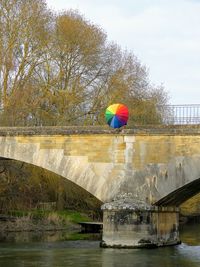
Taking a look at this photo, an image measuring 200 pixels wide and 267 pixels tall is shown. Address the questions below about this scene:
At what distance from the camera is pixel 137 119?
110 ft

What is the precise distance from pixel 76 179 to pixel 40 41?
46.3 ft

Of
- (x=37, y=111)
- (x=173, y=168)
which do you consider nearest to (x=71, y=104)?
(x=37, y=111)

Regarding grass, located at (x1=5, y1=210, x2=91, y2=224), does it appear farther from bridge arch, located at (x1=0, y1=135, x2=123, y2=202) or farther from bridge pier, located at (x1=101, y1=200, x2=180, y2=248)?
bridge pier, located at (x1=101, y1=200, x2=180, y2=248)

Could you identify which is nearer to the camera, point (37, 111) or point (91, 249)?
point (91, 249)

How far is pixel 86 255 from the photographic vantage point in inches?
853

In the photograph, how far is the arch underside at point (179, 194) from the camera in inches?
934

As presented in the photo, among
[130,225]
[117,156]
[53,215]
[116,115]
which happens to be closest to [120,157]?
[117,156]

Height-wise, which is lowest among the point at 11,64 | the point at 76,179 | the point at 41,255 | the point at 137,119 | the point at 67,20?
the point at 41,255

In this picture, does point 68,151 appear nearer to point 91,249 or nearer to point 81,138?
point 81,138

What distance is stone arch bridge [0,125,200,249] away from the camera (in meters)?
23.4

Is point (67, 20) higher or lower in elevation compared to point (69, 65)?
higher

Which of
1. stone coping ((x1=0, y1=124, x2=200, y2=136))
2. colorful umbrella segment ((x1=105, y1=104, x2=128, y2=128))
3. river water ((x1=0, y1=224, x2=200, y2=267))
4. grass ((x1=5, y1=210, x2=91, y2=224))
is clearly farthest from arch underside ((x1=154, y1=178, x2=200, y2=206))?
grass ((x1=5, y1=210, x2=91, y2=224))

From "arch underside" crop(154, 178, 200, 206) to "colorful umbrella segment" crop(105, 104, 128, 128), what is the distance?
3.21 m

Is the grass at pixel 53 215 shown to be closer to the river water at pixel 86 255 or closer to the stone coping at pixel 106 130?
the river water at pixel 86 255
